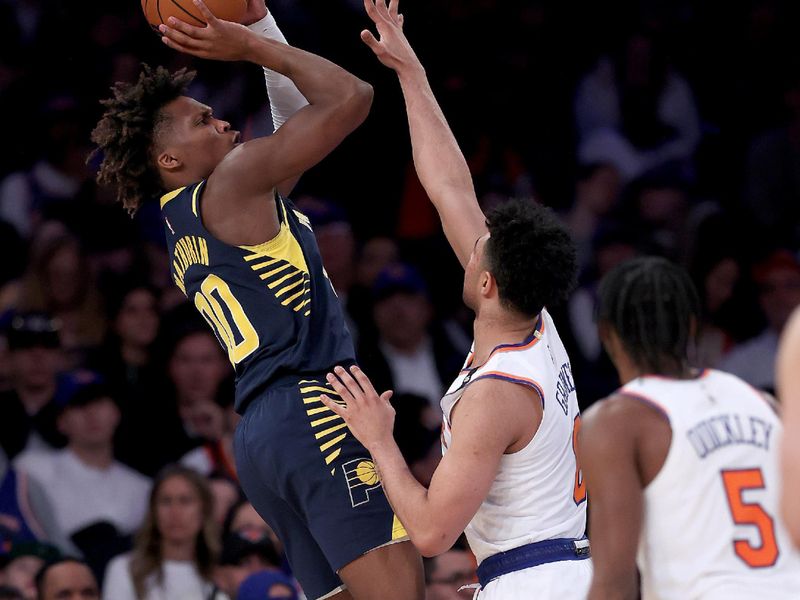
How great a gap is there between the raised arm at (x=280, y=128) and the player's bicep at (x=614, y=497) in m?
1.25

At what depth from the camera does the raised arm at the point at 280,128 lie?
3.49m

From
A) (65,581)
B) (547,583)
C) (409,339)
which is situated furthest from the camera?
(409,339)

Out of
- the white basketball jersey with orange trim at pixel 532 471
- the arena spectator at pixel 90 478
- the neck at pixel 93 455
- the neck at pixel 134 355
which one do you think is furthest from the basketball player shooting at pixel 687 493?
the neck at pixel 134 355

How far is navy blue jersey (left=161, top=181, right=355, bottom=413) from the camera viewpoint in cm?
359

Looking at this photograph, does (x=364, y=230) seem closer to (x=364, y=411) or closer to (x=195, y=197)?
(x=195, y=197)

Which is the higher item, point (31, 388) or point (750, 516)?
point (31, 388)

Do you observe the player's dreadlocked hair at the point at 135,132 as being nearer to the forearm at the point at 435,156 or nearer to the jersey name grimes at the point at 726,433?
the forearm at the point at 435,156

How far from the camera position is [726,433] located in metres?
2.69

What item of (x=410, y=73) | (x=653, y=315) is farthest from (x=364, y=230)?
(x=653, y=315)

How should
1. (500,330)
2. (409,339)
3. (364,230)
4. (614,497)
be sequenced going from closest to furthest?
1. (614,497)
2. (500,330)
3. (409,339)
4. (364,230)

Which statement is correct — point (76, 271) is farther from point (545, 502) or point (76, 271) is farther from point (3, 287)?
point (545, 502)

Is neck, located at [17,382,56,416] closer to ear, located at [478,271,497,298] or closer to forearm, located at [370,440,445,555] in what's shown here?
forearm, located at [370,440,445,555]

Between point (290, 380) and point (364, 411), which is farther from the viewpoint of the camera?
point (290, 380)

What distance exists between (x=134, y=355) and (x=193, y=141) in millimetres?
2816
